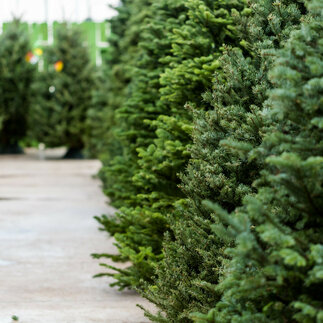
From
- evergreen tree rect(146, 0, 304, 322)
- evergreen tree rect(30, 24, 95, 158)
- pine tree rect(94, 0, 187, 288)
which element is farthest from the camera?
evergreen tree rect(30, 24, 95, 158)

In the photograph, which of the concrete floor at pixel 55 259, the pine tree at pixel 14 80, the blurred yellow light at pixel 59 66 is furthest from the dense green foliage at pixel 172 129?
the pine tree at pixel 14 80

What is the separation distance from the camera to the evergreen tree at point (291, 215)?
216 cm

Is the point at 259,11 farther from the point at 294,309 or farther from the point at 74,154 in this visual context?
the point at 74,154

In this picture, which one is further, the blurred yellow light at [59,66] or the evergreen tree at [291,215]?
the blurred yellow light at [59,66]

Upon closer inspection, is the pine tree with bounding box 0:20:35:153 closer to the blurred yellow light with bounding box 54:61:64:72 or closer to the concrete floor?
→ the blurred yellow light with bounding box 54:61:64:72

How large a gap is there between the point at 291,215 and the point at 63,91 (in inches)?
699

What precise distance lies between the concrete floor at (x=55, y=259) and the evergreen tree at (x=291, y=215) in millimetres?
2143

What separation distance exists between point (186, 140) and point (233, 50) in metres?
1.10

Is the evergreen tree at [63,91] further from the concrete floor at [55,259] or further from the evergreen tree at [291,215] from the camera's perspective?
the evergreen tree at [291,215]

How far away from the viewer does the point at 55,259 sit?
20.8 ft

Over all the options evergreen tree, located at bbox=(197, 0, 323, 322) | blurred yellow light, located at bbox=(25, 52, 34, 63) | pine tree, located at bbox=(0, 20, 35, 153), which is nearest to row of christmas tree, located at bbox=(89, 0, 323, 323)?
evergreen tree, located at bbox=(197, 0, 323, 322)

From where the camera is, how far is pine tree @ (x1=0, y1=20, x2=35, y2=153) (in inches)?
840

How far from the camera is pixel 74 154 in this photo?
21.1 m

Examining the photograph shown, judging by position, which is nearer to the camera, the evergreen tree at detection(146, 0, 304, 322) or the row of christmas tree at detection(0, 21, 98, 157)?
the evergreen tree at detection(146, 0, 304, 322)
